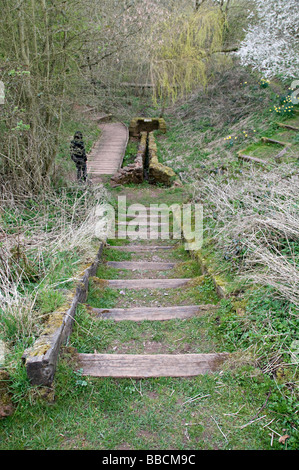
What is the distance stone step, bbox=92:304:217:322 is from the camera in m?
3.29

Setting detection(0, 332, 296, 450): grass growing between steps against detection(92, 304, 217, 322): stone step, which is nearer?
detection(0, 332, 296, 450): grass growing between steps

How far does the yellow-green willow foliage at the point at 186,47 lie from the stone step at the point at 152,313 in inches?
467

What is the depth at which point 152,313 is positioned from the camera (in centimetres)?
334

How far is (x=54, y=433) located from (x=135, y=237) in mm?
4555

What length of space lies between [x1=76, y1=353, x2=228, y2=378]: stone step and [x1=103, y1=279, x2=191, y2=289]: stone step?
146 centimetres

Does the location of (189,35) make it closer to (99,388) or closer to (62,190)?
(62,190)

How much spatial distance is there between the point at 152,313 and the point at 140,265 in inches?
64.0

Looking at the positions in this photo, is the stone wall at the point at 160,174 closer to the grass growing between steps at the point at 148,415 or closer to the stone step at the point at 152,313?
the stone step at the point at 152,313

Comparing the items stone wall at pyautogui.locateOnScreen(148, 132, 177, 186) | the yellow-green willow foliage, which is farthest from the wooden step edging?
the yellow-green willow foliage

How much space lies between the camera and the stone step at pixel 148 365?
2.49 metres

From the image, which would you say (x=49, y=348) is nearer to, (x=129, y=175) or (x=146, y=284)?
(x=146, y=284)

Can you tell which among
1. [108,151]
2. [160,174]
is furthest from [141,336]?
[108,151]

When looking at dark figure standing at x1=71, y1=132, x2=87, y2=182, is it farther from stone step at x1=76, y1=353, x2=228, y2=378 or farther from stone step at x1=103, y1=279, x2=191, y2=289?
stone step at x1=76, y1=353, x2=228, y2=378

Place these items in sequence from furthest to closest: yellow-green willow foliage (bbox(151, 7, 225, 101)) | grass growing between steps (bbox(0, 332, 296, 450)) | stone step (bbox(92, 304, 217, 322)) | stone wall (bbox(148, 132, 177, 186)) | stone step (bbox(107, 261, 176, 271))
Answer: yellow-green willow foliage (bbox(151, 7, 225, 101)) → stone wall (bbox(148, 132, 177, 186)) → stone step (bbox(107, 261, 176, 271)) → stone step (bbox(92, 304, 217, 322)) → grass growing between steps (bbox(0, 332, 296, 450))
